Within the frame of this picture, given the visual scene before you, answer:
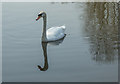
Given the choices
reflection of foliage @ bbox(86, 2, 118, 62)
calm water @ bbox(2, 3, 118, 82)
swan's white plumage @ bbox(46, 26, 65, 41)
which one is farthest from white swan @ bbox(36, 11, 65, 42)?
reflection of foliage @ bbox(86, 2, 118, 62)

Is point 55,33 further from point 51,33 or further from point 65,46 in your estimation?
point 65,46

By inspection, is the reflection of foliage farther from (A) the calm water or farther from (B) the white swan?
(B) the white swan

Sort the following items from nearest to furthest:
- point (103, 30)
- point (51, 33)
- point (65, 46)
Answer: point (65, 46) → point (51, 33) → point (103, 30)

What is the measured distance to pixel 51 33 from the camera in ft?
38.2

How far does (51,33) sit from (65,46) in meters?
1.19

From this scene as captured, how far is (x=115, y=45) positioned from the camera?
34.5 feet

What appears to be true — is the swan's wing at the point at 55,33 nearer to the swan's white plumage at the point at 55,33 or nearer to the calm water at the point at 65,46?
the swan's white plumage at the point at 55,33

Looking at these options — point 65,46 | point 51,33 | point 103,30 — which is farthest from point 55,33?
point 103,30

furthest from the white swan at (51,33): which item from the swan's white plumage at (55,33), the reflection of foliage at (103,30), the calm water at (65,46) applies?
the reflection of foliage at (103,30)

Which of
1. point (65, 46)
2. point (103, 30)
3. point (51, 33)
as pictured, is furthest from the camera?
point (103, 30)

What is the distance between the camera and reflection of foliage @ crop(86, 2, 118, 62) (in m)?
9.89

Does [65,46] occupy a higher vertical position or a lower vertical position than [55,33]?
lower

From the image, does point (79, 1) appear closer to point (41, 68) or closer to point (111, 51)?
point (111, 51)

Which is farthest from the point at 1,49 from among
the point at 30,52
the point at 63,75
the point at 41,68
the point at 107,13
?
the point at 107,13
